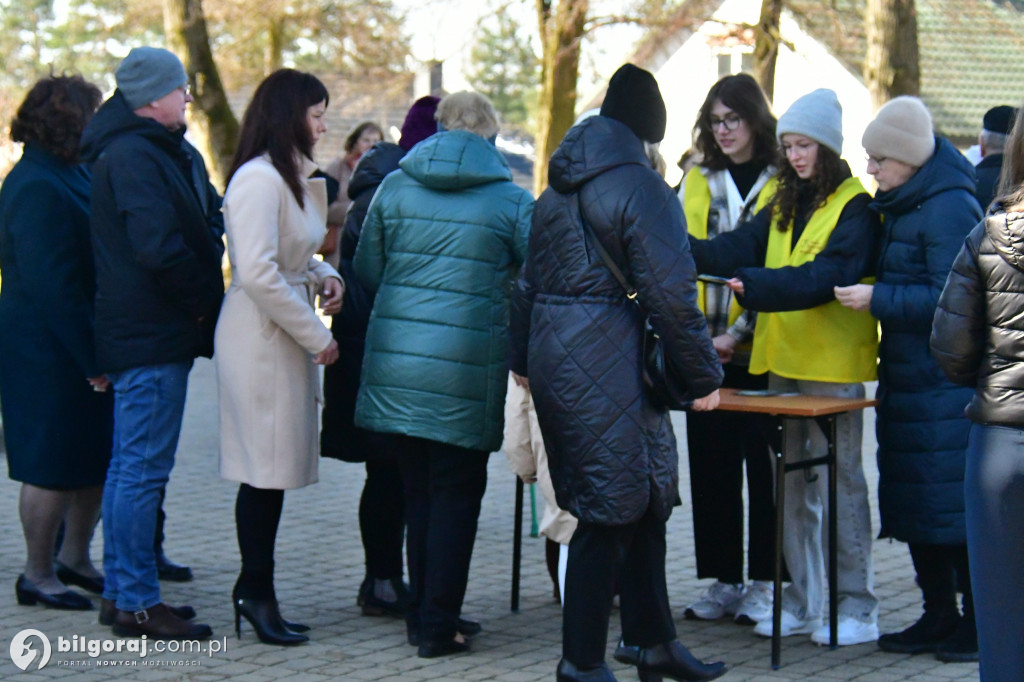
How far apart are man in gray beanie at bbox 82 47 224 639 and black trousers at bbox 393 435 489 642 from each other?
83 cm

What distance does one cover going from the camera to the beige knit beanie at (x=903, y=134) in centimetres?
495

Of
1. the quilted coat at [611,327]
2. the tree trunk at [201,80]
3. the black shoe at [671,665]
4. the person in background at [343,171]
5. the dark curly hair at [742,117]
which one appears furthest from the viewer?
the tree trunk at [201,80]

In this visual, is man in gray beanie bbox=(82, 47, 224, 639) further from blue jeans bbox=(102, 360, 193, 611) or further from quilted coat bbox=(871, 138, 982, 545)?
quilted coat bbox=(871, 138, 982, 545)

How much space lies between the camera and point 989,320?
3.69m

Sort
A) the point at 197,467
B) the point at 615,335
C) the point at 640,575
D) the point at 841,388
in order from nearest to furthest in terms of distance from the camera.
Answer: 1. the point at 615,335
2. the point at 640,575
3. the point at 841,388
4. the point at 197,467

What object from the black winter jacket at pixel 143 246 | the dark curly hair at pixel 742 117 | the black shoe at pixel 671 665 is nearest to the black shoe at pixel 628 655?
the black shoe at pixel 671 665

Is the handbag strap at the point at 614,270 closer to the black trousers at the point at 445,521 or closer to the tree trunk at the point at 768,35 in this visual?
the black trousers at the point at 445,521

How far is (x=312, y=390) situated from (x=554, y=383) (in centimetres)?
123

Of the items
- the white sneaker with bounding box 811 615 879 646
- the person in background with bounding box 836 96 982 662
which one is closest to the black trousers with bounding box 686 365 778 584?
the white sneaker with bounding box 811 615 879 646

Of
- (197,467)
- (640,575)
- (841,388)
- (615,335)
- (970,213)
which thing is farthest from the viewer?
(197,467)

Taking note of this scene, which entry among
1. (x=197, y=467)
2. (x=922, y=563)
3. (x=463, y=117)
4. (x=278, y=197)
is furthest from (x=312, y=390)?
(x=197, y=467)

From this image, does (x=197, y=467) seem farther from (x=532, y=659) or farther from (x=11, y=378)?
(x=532, y=659)

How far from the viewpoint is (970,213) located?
193 inches

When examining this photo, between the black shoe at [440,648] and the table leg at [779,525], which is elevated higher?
the table leg at [779,525]
